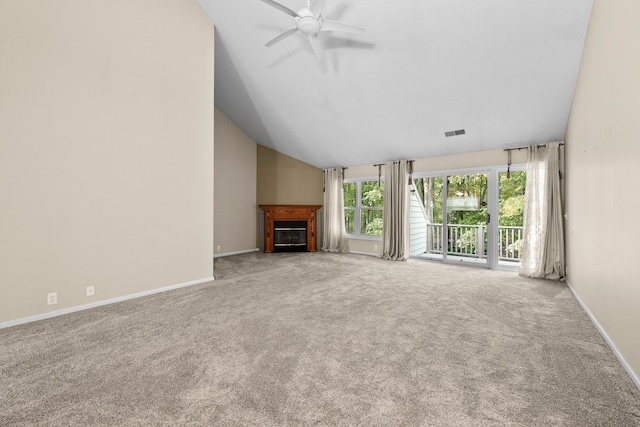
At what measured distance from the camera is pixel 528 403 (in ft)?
4.89

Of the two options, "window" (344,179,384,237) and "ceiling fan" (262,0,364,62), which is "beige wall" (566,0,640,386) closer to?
"ceiling fan" (262,0,364,62)

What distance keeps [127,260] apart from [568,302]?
5286mm

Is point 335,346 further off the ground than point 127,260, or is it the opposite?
point 127,260

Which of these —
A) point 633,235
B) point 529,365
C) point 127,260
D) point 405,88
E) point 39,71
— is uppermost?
point 405,88

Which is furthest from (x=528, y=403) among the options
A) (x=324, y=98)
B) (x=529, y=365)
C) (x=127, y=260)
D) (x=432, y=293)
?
(x=324, y=98)

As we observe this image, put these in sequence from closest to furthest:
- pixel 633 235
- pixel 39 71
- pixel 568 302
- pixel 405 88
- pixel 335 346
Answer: pixel 633 235 < pixel 335 346 < pixel 39 71 < pixel 568 302 < pixel 405 88

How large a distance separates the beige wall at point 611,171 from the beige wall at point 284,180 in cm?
550

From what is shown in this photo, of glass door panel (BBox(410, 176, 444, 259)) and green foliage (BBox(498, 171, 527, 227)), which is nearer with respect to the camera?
green foliage (BBox(498, 171, 527, 227))

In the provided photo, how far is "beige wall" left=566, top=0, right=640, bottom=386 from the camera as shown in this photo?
5.79 ft

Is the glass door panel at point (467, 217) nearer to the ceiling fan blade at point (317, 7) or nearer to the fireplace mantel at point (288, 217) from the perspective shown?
the fireplace mantel at point (288, 217)

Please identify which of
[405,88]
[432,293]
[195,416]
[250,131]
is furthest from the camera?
[250,131]

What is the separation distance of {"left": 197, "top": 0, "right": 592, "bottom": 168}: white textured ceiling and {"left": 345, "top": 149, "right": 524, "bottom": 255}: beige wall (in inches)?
8.0

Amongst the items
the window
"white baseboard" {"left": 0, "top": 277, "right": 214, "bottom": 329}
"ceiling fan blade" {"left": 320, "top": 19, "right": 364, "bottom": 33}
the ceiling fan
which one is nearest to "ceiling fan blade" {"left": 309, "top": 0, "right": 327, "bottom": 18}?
the ceiling fan

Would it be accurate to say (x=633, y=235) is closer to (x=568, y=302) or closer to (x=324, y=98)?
(x=568, y=302)
